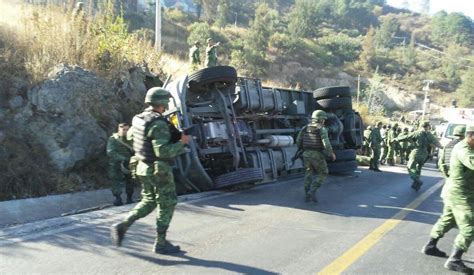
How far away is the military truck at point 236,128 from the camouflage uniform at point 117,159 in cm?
85

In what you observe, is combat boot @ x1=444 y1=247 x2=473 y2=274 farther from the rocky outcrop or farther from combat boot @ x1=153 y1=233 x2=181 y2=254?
the rocky outcrop

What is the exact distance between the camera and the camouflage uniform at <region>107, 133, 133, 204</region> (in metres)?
7.49

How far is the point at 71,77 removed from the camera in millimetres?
8898

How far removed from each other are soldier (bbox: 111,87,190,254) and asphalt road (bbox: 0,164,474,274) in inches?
10.9

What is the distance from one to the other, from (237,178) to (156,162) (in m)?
3.59

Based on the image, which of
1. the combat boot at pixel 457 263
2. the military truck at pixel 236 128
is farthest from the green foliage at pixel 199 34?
the combat boot at pixel 457 263

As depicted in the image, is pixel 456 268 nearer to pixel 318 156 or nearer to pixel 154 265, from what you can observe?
pixel 154 265

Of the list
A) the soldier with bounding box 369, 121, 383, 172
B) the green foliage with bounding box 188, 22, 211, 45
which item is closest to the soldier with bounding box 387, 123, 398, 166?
the soldier with bounding box 369, 121, 383, 172

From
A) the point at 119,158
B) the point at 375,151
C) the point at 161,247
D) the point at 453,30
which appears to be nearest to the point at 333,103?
the point at 375,151

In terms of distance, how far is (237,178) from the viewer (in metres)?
8.11

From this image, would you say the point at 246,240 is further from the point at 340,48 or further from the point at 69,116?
the point at 340,48

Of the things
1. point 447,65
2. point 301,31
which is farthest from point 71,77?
point 447,65

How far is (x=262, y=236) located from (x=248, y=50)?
40972 millimetres

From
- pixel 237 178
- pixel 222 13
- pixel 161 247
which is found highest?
pixel 222 13
